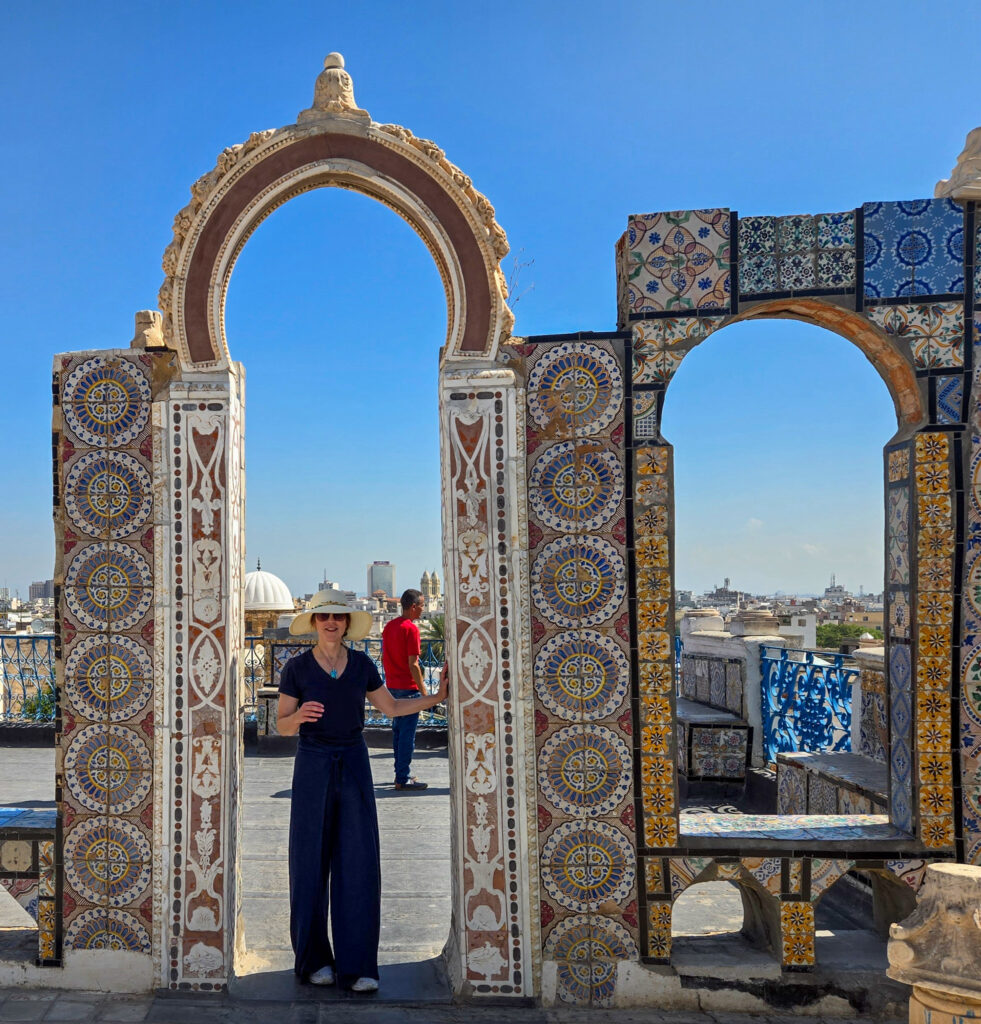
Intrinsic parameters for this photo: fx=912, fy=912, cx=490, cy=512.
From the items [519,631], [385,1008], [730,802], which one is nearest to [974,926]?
[519,631]

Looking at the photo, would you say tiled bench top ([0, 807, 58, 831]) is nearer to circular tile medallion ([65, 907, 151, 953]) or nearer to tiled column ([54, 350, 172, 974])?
tiled column ([54, 350, 172, 974])

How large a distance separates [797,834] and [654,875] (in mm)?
659

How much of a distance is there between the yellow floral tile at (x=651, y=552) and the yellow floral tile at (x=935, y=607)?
1.10 metres

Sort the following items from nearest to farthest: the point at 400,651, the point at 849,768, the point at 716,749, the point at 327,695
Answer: the point at 327,695, the point at 849,768, the point at 400,651, the point at 716,749

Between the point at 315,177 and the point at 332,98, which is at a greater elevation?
the point at 332,98

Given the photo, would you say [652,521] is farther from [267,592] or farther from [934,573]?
[267,592]

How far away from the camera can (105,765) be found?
387cm

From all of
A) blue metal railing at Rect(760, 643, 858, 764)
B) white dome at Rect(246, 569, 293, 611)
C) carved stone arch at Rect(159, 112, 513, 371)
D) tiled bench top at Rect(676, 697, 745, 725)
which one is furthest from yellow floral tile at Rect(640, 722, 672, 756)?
white dome at Rect(246, 569, 293, 611)

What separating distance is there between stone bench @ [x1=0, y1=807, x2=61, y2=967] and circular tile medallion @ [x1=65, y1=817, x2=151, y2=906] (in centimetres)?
10

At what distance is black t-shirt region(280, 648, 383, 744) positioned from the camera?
153 inches

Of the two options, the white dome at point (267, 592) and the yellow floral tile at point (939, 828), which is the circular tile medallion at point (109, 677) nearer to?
the yellow floral tile at point (939, 828)

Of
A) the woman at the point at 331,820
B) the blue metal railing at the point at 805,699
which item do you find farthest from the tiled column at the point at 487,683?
the blue metal railing at the point at 805,699

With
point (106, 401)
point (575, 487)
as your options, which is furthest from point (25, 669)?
point (575, 487)

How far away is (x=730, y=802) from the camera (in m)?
7.65
